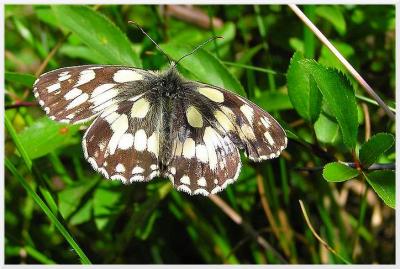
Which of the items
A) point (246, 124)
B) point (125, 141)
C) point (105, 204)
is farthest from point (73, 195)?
point (246, 124)

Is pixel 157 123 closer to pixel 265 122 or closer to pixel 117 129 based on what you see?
pixel 117 129

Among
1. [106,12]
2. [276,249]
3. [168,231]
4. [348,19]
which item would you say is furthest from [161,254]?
[348,19]

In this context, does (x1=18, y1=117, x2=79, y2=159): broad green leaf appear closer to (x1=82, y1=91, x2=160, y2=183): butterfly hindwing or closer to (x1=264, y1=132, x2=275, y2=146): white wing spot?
(x1=82, y1=91, x2=160, y2=183): butterfly hindwing

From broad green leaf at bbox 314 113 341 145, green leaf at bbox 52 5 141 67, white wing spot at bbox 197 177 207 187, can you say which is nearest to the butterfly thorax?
green leaf at bbox 52 5 141 67

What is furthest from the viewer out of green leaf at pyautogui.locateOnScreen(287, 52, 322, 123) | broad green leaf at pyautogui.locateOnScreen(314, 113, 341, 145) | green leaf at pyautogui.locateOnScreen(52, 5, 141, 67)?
green leaf at pyautogui.locateOnScreen(52, 5, 141, 67)

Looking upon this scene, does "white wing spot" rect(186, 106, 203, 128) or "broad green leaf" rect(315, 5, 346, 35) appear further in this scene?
"broad green leaf" rect(315, 5, 346, 35)

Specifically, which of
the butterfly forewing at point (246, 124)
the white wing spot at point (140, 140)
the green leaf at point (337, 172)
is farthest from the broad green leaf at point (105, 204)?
the green leaf at point (337, 172)

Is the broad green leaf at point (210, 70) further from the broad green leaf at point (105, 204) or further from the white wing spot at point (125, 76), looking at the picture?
the broad green leaf at point (105, 204)

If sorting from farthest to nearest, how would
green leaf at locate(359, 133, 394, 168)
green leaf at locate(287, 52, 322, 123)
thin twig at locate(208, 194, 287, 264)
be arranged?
thin twig at locate(208, 194, 287, 264)
green leaf at locate(287, 52, 322, 123)
green leaf at locate(359, 133, 394, 168)
